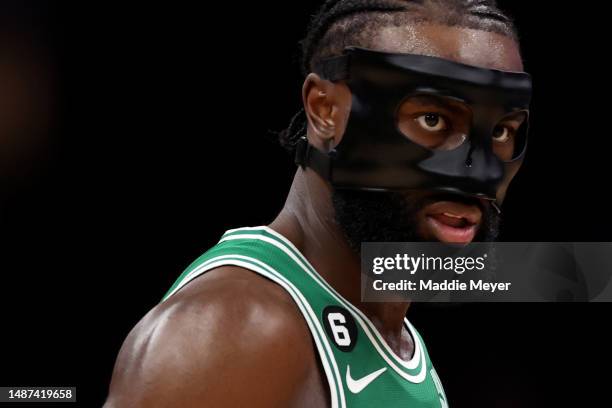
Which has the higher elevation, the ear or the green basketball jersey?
the ear

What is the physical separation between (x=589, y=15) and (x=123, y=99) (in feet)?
6.78

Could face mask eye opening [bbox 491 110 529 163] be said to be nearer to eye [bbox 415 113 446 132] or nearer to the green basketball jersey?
eye [bbox 415 113 446 132]

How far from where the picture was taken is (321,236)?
6.38 feet

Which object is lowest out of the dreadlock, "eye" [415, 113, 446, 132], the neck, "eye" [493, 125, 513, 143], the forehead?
the neck

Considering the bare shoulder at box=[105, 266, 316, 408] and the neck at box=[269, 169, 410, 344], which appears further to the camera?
the neck at box=[269, 169, 410, 344]

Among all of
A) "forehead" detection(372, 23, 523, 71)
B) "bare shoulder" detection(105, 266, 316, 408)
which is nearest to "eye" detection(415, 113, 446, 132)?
"forehead" detection(372, 23, 523, 71)

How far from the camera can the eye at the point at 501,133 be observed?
6.34ft

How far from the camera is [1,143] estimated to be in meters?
3.58

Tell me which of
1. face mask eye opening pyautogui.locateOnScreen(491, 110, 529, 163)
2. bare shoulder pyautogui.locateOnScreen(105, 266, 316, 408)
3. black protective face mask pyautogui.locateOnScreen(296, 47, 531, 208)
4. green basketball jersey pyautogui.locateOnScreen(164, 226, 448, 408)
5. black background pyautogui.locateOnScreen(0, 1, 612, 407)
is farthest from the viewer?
black background pyautogui.locateOnScreen(0, 1, 612, 407)

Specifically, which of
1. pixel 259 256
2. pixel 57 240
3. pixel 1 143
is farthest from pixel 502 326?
pixel 259 256

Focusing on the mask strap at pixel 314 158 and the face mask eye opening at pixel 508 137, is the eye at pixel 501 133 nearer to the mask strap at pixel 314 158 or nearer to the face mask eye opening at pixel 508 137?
the face mask eye opening at pixel 508 137

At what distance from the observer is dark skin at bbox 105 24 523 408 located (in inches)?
57.5

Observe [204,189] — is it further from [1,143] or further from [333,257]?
[333,257]

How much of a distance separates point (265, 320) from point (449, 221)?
1.62ft
